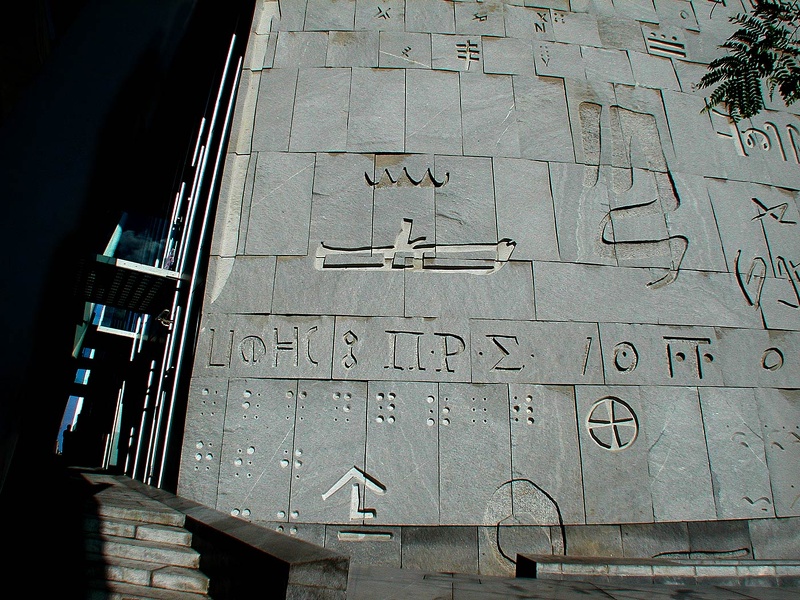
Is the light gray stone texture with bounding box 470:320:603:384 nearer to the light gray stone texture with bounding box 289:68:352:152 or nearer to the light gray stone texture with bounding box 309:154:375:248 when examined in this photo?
the light gray stone texture with bounding box 309:154:375:248

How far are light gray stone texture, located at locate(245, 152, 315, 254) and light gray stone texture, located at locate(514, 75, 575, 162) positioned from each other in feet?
10.4

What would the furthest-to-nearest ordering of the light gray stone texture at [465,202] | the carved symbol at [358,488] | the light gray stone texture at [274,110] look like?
the light gray stone texture at [274,110], the light gray stone texture at [465,202], the carved symbol at [358,488]

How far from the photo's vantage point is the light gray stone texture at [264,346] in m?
6.14

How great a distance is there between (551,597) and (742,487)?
3.86 metres

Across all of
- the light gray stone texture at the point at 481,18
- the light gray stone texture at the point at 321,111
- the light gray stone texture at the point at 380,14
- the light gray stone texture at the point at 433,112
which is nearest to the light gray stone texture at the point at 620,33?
the light gray stone texture at the point at 481,18

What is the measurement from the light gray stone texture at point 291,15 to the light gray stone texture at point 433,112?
2045 mm

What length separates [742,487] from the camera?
6.13m

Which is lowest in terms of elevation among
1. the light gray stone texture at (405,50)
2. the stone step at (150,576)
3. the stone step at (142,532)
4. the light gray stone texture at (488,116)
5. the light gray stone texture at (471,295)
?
the stone step at (150,576)

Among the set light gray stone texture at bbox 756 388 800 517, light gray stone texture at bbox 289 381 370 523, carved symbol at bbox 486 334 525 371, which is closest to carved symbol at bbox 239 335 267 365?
light gray stone texture at bbox 289 381 370 523

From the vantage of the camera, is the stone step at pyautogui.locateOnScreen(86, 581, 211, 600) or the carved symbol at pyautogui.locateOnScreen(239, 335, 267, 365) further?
the carved symbol at pyautogui.locateOnScreen(239, 335, 267, 365)

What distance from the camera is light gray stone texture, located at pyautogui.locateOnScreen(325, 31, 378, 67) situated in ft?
26.0

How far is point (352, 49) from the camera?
803cm

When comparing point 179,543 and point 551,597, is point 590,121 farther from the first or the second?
point 179,543

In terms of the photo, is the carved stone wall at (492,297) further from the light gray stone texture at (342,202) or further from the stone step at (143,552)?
the stone step at (143,552)
